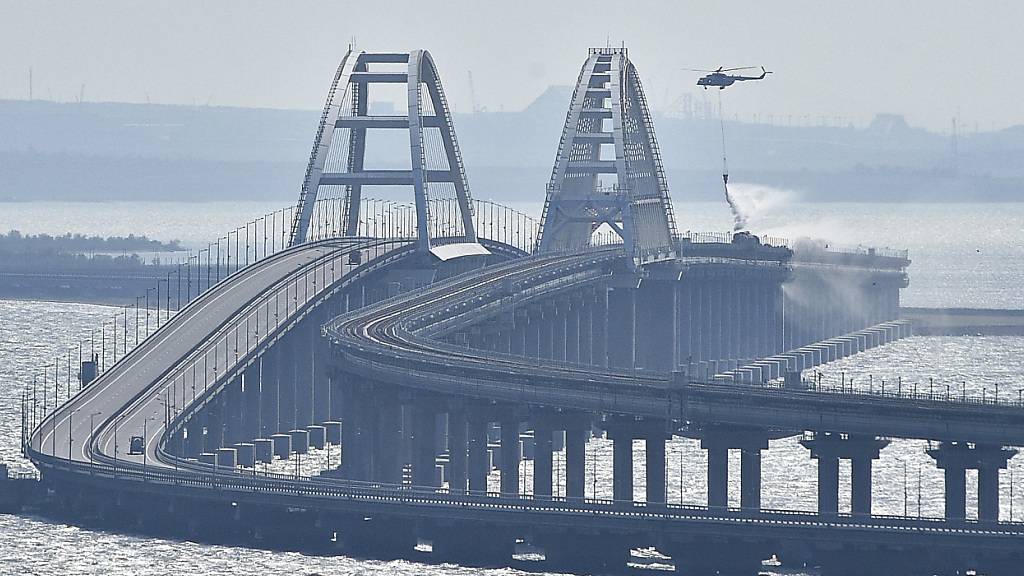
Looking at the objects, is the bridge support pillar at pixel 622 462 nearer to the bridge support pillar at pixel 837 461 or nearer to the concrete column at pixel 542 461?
the concrete column at pixel 542 461

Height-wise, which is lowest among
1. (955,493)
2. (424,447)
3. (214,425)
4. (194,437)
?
(955,493)

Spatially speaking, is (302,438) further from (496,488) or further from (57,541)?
(57,541)

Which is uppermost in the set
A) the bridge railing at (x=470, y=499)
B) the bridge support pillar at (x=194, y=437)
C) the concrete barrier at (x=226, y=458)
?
the bridge support pillar at (x=194, y=437)

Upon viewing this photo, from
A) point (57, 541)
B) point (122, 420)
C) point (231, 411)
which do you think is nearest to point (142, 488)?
point (57, 541)

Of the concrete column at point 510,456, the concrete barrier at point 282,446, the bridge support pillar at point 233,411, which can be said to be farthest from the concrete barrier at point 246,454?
the concrete column at point 510,456

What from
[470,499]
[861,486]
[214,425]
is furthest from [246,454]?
[861,486]

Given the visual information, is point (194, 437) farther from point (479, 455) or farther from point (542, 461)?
point (542, 461)
